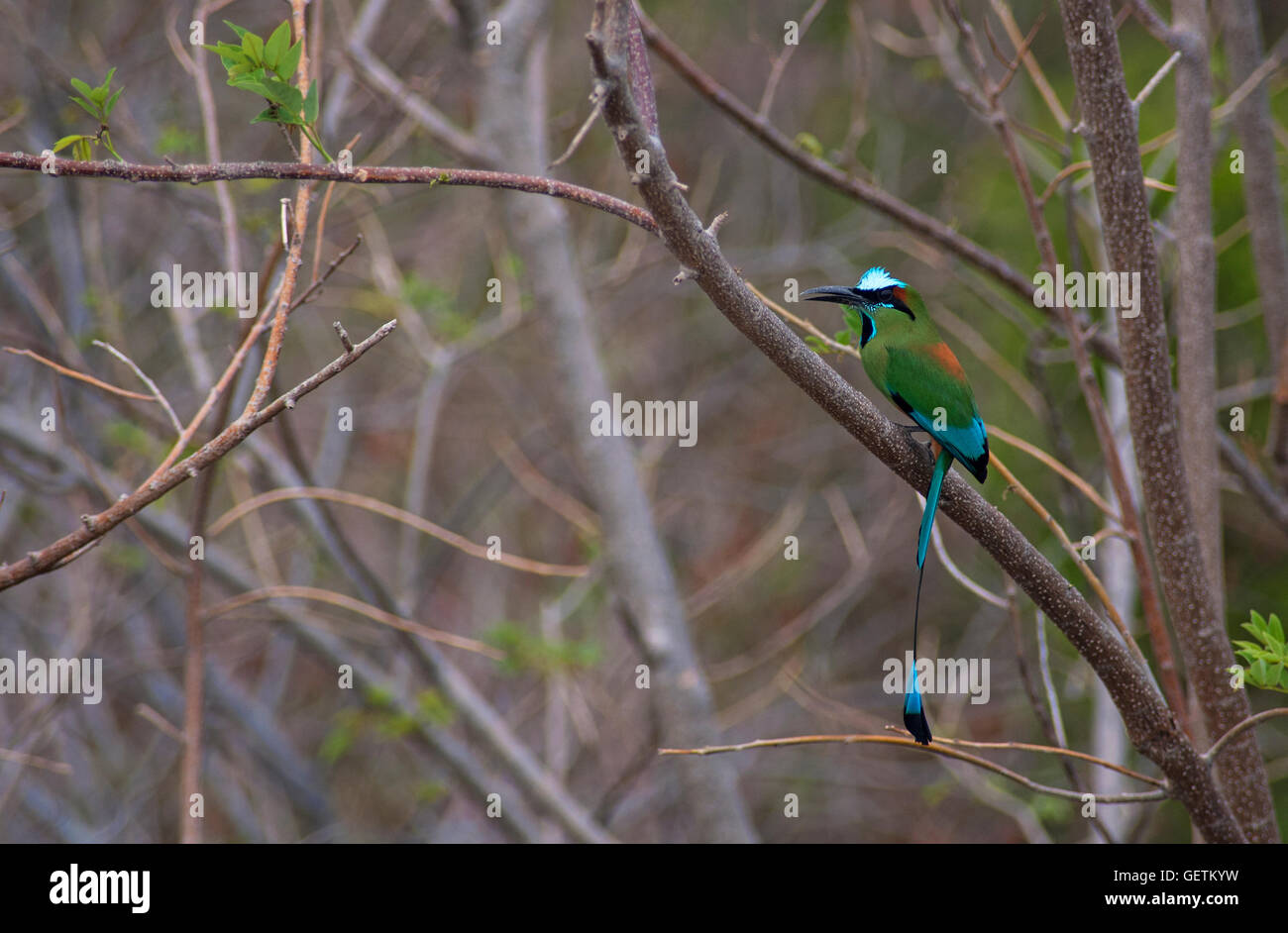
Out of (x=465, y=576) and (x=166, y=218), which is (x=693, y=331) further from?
(x=166, y=218)

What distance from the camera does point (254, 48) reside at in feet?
4.74

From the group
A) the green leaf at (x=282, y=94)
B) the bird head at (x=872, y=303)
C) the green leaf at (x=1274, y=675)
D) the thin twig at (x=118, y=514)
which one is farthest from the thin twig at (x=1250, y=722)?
the green leaf at (x=282, y=94)

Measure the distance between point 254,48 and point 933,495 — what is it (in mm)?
1219

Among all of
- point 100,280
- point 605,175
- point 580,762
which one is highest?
point 605,175

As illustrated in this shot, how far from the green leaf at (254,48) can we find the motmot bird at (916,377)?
0.98 meters

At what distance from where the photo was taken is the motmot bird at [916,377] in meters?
1.78

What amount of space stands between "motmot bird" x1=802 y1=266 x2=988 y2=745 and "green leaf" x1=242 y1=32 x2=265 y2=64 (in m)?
0.98

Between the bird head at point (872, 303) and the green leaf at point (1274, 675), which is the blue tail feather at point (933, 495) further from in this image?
the green leaf at point (1274, 675)

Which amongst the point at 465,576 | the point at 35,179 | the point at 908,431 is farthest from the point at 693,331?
the point at 908,431

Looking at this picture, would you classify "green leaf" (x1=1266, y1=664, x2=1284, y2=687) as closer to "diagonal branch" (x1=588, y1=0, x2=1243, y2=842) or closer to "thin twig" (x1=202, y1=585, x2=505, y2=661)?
"diagonal branch" (x1=588, y1=0, x2=1243, y2=842)

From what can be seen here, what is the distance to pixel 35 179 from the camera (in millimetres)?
4855

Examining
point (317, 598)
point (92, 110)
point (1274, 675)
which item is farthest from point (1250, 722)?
point (317, 598)

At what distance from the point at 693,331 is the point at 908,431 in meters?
6.23
